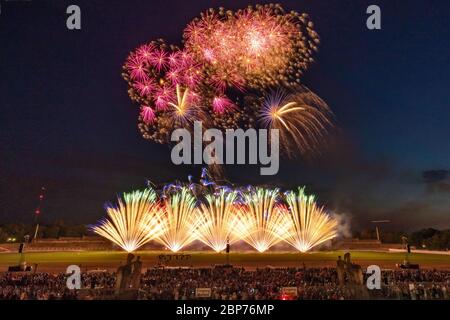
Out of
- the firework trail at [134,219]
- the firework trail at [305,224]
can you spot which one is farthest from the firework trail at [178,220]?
the firework trail at [305,224]

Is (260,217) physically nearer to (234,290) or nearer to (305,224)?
(305,224)

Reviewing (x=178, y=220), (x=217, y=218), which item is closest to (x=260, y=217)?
(x=217, y=218)

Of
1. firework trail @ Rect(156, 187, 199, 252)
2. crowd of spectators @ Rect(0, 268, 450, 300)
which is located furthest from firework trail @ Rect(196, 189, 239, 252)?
crowd of spectators @ Rect(0, 268, 450, 300)

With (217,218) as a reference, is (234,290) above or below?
below
